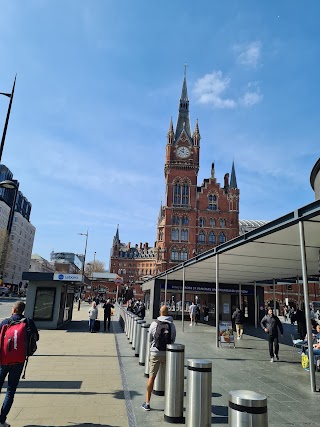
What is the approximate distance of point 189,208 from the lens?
218ft

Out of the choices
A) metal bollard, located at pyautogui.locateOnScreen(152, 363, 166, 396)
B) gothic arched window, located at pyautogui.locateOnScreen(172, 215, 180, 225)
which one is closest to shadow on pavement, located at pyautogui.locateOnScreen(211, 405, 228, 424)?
metal bollard, located at pyautogui.locateOnScreen(152, 363, 166, 396)

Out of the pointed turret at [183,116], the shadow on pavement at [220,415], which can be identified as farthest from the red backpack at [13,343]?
the pointed turret at [183,116]

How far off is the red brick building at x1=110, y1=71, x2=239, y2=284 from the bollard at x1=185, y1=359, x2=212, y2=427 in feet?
195

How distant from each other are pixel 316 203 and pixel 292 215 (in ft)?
3.22

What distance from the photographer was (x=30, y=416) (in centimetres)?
486

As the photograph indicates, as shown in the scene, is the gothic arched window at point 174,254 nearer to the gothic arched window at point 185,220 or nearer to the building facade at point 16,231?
the gothic arched window at point 185,220

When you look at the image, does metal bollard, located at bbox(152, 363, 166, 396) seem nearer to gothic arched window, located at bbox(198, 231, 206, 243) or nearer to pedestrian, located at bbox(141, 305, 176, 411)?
pedestrian, located at bbox(141, 305, 176, 411)

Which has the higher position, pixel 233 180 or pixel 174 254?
pixel 233 180

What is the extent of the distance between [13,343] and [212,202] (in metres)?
66.6

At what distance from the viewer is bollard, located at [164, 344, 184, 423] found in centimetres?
474

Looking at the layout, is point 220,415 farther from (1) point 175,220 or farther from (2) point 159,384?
(1) point 175,220

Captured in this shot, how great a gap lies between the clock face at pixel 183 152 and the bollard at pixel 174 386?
223 ft

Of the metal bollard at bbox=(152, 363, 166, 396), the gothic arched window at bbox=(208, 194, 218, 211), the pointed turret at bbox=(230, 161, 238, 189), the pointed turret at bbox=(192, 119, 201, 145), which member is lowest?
the metal bollard at bbox=(152, 363, 166, 396)

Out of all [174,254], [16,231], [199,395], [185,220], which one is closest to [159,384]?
[199,395]
